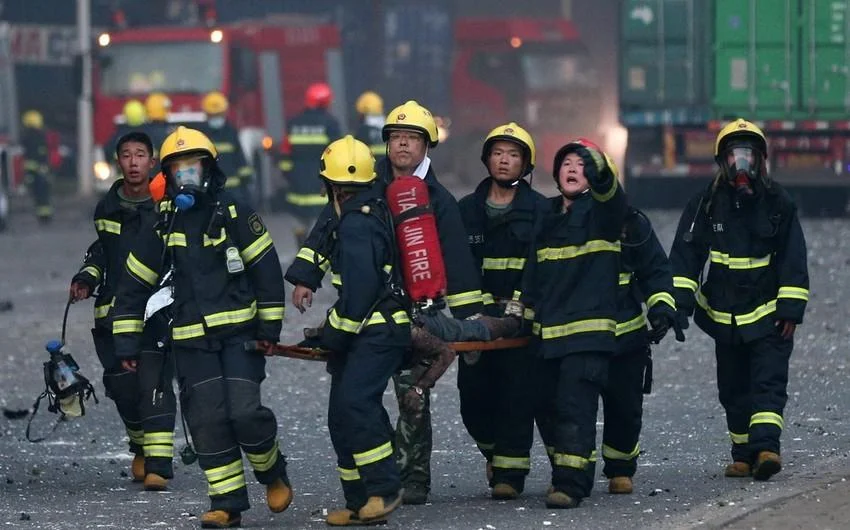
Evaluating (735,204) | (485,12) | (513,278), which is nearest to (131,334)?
(513,278)

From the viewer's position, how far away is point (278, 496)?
325 inches

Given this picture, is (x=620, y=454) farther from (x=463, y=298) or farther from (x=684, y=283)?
(x=463, y=298)

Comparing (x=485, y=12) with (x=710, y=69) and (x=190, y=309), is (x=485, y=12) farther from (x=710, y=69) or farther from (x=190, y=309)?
(x=190, y=309)

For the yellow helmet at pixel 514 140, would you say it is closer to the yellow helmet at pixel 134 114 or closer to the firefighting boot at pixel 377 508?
the firefighting boot at pixel 377 508

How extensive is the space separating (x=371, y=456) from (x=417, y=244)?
2.82 feet

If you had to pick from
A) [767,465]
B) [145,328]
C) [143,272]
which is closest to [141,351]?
[145,328]

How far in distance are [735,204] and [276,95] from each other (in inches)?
901

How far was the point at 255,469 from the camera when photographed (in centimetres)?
821

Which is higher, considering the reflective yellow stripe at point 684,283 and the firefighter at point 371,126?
the firefighter at point 371,126

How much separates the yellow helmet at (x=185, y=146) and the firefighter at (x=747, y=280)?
216 centimetres

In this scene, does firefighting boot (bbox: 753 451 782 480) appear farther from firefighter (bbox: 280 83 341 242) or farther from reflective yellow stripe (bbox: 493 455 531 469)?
firefighter (bbox: 280 83 341 242)

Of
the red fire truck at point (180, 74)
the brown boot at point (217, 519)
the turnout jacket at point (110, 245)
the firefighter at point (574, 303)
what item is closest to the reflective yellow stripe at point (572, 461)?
the firefighter at point (574, 303)

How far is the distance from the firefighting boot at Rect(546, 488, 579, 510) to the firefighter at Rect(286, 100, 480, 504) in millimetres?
590

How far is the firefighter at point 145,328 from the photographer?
372 inches
